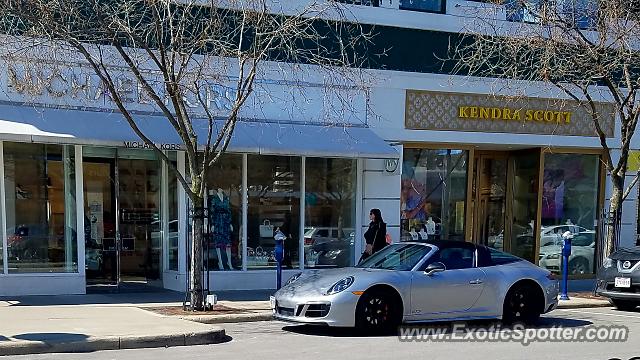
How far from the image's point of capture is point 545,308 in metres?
10.5

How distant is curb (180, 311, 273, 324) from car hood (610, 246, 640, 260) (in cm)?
664

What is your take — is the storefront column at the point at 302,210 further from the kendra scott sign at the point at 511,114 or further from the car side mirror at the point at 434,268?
the car side mirror at the point at 434,268

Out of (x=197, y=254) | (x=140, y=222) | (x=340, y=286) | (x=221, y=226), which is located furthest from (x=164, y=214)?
(x=340, y=286)

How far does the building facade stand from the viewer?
39.8 ft

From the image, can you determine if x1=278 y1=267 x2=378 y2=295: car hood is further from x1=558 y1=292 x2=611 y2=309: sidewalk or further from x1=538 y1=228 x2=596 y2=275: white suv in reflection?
x1=538 y1=228 x2=596 y2=275: white suv in reflection

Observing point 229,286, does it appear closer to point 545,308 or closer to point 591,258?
point 545,308

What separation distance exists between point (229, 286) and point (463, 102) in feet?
21.6

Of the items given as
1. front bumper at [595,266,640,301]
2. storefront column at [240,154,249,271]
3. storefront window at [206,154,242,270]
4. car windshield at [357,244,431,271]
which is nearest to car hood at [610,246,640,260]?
front bumper at [595,266,640,301]

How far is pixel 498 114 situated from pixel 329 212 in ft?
15.2

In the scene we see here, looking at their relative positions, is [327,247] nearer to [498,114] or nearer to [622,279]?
[498,114]

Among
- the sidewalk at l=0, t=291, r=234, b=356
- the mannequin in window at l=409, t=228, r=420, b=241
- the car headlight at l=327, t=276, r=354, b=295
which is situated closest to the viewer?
the sidewalk at l=0, t=291, r=234, b=356

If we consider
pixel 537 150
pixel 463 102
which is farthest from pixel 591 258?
pixel 463 102

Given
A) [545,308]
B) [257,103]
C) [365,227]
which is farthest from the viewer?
[365,227]

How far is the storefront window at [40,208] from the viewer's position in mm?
12125
